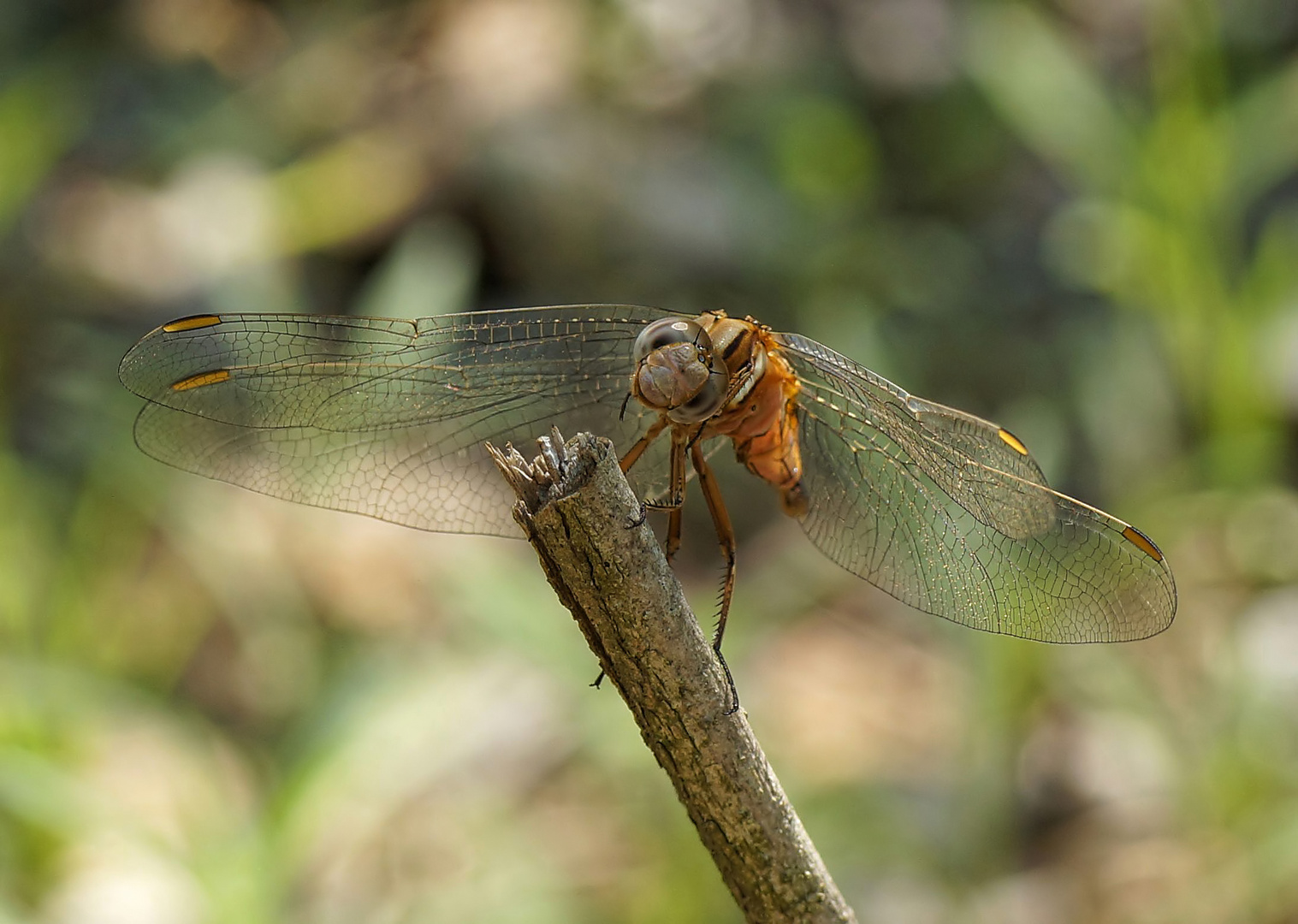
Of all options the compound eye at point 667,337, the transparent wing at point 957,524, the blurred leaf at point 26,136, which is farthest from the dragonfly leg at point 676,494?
the blurred leaf at point 26,136

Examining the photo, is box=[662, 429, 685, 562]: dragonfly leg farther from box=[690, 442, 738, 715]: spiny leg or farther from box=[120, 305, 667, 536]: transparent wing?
box=[120, 305, 667, 536]: transparent wing

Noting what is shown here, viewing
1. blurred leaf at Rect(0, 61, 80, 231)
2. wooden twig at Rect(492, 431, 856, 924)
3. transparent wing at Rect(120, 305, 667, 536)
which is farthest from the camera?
blurred leaf at Rect(0, 61, 80, 231)

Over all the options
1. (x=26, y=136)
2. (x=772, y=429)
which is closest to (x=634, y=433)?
(x=772, y=429)

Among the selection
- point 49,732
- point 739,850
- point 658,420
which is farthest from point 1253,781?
point 49,732

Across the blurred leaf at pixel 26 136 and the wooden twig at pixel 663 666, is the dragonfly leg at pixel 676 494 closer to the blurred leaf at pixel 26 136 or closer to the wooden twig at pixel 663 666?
the wooden twig at pixel 663 666

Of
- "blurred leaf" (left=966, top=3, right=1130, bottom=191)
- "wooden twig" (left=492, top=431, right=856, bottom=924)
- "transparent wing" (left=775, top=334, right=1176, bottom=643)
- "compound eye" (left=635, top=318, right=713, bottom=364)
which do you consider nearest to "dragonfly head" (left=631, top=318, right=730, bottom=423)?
"compound eye" (left=635, top=318, right=713, bottom=364)

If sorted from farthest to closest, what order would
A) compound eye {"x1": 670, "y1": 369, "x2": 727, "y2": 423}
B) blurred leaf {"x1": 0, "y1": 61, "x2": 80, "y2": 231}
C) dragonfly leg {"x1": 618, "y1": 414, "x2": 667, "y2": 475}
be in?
blurred leaf {"x1": 0, "y1": 61, "x2": 80, "y2": 231}, dragonfly leg {"x1": 618, "y1": 414, "x2": 667, "y2": 475}, compound eye {"x1": 670, "y1": 369, "x2": 727, "y2": 423}

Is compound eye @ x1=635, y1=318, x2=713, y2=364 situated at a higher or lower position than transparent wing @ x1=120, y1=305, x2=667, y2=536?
lower
